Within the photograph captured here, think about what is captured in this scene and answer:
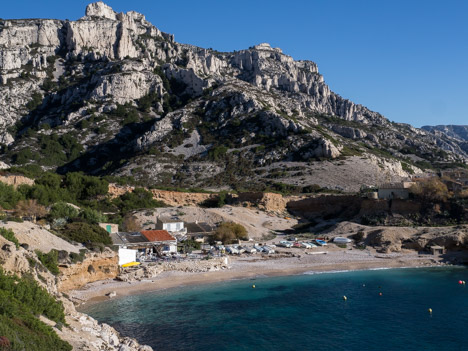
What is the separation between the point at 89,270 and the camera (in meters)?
29.2

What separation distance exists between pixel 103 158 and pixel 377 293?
79.3 m

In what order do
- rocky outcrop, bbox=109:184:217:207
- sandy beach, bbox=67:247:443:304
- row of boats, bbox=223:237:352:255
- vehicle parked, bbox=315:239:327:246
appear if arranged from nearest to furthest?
1. sandy beach, bbox=67:247:443:304
2. row of boats, bbox=223:237:352:255
3. vehicle parked, bbox=315:239:327:246
4. rocky outcrop, bbox=109:184:217:207

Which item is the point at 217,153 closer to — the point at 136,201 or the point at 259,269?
the point at 136,201

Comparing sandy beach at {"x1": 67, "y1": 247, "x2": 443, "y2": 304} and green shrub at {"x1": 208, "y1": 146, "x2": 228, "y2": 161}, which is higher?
green shrub at {"x1": 208, "y1": 146, "x2": 228, "y2": 161}

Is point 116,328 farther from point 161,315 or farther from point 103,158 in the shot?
point 103,158

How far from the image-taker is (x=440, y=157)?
119 meters

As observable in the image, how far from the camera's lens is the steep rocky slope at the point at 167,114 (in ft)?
278

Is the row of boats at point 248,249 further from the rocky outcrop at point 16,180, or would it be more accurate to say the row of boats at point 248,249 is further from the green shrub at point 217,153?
the green shrub at point 217,153

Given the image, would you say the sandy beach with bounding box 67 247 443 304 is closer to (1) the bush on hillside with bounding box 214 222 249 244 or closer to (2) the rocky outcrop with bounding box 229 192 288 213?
(1) the bush on hillside with bounding box 214 222 249 244

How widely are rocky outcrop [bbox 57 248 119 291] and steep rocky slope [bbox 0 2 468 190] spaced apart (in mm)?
45512

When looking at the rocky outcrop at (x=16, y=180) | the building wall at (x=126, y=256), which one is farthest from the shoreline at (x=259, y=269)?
the rocky outcrop at (x=16, y=180)

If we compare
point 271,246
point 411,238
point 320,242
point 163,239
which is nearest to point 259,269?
point 271,246

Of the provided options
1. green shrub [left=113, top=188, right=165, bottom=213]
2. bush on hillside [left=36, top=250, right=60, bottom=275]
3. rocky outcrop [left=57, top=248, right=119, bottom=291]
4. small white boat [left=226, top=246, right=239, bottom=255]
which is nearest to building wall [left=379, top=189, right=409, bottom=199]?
small white boat [left=226, top=246, right=239, bottom=255]

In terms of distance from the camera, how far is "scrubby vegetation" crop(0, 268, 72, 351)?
11.0 m
